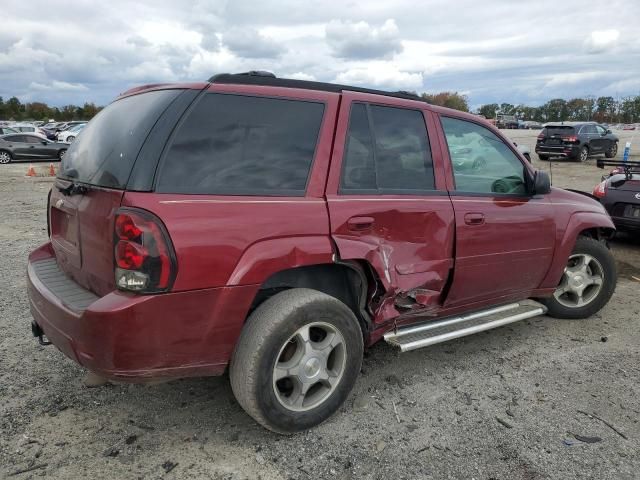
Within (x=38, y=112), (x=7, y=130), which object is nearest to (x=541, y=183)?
(x=7, y=130)

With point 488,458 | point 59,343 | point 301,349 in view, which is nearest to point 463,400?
point 488,458

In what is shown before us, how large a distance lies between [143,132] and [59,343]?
1173mm

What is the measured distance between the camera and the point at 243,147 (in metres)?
2.68

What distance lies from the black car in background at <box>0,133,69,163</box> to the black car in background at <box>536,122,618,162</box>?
21.0 meters

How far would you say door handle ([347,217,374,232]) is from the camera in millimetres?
2924

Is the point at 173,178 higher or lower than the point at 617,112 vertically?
lower

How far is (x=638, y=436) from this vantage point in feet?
9.50

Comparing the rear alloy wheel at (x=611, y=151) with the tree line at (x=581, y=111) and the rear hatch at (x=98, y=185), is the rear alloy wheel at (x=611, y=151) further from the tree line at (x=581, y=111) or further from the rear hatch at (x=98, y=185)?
the tree line at (x=581, y=111)

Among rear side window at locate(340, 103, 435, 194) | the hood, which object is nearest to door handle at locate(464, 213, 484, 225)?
rear side window at locate(340, 103, 435, 194)

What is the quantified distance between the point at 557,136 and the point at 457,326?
2067 cm

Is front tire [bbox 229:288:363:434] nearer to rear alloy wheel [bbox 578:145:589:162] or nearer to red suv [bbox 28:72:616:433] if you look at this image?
red suv [bbox 28:72:616:433]

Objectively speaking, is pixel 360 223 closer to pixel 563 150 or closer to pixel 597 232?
pixel 597 232

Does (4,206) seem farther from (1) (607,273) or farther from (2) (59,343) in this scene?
(1) (607,273)

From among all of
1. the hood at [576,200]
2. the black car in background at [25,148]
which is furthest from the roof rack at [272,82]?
the black car in background at [25,148]
